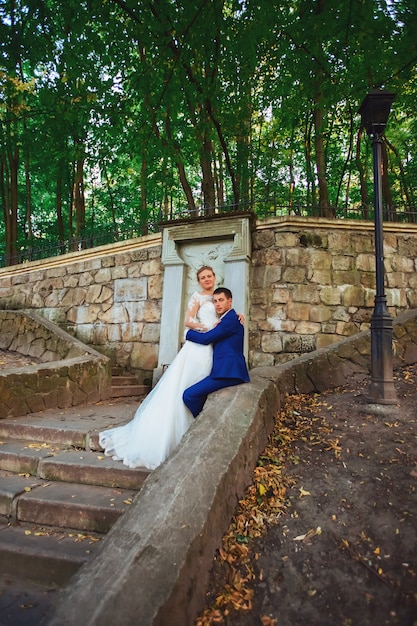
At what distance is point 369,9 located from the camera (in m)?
3.62

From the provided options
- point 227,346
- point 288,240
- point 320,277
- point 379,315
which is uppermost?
point 288,240

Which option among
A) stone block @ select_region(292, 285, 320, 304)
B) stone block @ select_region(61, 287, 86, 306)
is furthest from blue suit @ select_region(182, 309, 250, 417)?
stone block @ select_region(61, 287, 86, 306)

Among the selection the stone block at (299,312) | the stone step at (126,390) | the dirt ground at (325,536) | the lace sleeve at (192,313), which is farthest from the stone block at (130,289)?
the dirt ground at (325,536)

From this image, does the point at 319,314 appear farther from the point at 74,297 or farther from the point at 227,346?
the point at 74,297

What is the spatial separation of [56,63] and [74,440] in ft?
15.1

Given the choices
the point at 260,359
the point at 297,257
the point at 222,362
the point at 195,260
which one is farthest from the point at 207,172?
the point at 222,362

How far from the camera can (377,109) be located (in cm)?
407

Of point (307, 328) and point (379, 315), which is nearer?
point (379, 315)

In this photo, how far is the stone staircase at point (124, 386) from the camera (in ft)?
20.8

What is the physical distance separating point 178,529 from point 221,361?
1.60 m

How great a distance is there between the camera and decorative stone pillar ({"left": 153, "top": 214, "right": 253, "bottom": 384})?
6.57 metres

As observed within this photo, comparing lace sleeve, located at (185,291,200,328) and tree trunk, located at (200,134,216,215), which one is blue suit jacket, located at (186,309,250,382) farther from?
tree trunk, located at (200,134,216,215)

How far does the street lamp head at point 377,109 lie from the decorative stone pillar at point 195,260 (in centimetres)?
276

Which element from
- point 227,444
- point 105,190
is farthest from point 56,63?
point 105,190
